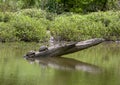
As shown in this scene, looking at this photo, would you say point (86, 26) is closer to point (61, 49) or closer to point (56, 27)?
point (56, 27)

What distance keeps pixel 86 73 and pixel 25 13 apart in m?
16.8

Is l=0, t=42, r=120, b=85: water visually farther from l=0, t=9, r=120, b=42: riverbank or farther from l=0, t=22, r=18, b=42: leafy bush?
l=0, t=9, r=120, b=42: riverbank

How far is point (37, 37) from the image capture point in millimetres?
25578

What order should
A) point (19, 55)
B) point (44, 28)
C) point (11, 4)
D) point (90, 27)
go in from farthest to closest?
point (11, 4) → point (90, 27) → point (44, 28) → point (19, 55)

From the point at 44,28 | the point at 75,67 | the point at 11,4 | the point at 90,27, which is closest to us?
the point at 75,67

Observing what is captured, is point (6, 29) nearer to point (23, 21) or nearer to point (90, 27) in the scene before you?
point (23, 21)

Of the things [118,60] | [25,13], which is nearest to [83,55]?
[118,60]

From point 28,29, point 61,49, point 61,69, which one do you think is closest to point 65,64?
point 61,69

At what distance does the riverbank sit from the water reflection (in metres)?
6.96

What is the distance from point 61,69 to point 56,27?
12.5 meters

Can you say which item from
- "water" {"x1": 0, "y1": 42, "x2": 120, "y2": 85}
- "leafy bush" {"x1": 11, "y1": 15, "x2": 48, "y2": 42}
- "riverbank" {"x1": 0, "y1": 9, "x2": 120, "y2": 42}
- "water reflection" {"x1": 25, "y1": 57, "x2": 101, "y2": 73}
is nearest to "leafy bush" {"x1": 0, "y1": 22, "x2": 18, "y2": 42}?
"riverbank" {"x1": 0, "y1": 9, "x2": 120, "y2": 42}

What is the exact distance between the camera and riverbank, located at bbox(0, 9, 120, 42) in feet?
83.4

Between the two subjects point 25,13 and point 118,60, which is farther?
point 25,13

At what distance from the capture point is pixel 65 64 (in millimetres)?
16766
